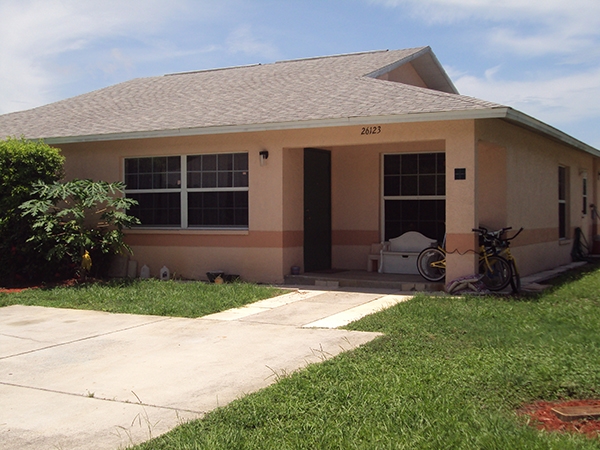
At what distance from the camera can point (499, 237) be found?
11695 millimetres

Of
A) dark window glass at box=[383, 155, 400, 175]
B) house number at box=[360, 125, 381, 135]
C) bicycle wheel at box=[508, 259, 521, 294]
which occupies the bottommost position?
bicycle wheel at box=[508, 259, 521, 294]

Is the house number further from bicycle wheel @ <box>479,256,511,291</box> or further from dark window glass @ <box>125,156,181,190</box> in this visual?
dark window glass @ <box>125,156,181,190</box>

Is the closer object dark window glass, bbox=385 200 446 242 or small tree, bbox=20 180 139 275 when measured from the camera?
small tree, bbox=20 180 139 275

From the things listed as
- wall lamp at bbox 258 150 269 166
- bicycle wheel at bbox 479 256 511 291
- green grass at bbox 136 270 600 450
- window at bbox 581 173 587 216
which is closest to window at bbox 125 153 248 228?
wall lamp at bbox 258 150 269 166

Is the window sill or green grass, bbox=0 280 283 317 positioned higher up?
the window sill

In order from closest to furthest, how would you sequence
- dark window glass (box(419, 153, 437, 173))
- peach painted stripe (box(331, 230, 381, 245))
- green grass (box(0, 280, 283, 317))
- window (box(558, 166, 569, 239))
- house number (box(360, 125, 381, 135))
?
green grass (box(0, 280, 283, 317))
house number (box(360, 125, 381, 135))
dark window glass (box(419, 153, 437, 173))
peach painted stripe (box(331, 230, 381, 245))
window (box(558, 166, 569, 239))

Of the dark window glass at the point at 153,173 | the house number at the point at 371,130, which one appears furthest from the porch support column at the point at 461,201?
the dark window glass at the point at 153,173

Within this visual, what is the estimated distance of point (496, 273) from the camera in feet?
37.3

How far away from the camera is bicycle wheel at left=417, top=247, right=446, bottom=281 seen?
12.3 meters

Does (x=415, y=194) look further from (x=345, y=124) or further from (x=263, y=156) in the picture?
(x=263, y=156)

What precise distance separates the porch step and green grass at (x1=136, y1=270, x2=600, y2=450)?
3474 mm

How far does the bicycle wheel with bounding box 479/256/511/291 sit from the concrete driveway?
191cm

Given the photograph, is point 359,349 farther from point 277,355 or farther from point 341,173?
point 341,173

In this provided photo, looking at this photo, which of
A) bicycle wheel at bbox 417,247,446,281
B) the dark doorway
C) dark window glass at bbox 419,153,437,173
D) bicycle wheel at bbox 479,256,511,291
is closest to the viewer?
bicycle wheel at bbox 479,256,511,291
